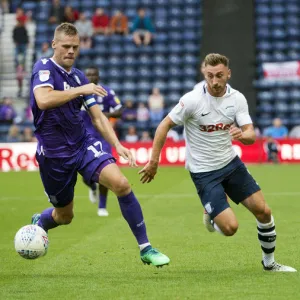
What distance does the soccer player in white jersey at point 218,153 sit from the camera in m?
7.91

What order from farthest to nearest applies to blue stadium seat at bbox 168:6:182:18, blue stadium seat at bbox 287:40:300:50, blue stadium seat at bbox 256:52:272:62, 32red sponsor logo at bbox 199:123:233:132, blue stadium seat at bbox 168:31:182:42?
blue stadium seat at bbox 168:6:182:18, blue stadium seat at bbox 168:31:182:42, blue stadium seat at bbox 287:40:300:50, blue stadium seat at bbox 256:52:272:62, 32red sponsor logo at bbox 199:123:233:132

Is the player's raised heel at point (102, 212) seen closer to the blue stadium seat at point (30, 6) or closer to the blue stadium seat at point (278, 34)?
the blue stadium seat at point (278, 34)

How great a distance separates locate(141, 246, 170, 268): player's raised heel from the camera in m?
7.68

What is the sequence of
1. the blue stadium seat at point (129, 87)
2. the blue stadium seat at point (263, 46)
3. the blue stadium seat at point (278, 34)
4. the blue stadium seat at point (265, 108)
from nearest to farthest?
the blue stadium seat at point (265, 108)
the blue stadium seat at point (129, 87)
the blue stadium seat at point (263, 46)
the blue stadium seat at point (278, 34)

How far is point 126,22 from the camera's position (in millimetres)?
29969

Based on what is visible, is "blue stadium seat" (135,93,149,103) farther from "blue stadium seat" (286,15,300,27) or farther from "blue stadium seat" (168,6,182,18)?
"blue stadium seat" (286,15,300,27)

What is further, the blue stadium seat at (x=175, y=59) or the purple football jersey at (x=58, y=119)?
the blue stadium seat at (x=175, y=59)

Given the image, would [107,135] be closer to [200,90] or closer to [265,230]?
[200,90]

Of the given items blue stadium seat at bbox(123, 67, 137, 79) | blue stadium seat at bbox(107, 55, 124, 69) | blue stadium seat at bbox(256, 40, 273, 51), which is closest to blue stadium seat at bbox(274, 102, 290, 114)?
blue stadium seat at bbox(256, 40, 273, 51)

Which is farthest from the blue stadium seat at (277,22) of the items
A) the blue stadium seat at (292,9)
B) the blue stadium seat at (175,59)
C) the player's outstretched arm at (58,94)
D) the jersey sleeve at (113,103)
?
the player's outstretched arm at (58,94)

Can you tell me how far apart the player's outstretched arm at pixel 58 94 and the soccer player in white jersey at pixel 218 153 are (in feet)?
2.57

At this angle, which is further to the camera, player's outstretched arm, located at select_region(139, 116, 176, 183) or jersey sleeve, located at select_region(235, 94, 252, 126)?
jersey sleeve, located at select_region(235, 94, 252, 126)

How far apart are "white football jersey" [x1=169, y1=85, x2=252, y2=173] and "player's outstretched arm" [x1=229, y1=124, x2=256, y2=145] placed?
0.33 ft

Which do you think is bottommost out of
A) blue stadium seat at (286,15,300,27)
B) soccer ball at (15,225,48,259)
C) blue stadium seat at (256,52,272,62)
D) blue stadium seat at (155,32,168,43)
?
blue stadium seat at (256,52,272,62)
